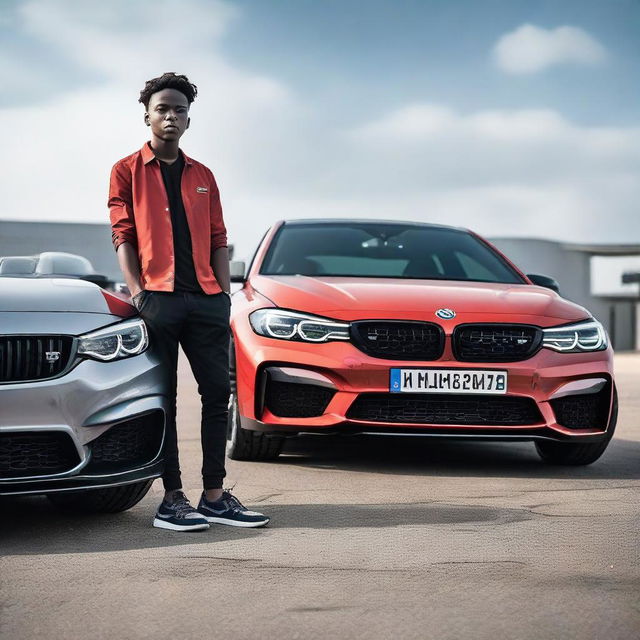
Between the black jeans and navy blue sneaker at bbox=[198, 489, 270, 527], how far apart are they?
77 millimetres

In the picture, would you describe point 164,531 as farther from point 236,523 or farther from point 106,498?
point 106,498

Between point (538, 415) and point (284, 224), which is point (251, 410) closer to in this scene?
point (538, 415)

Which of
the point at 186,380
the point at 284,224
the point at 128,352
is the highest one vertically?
the point at 284,224

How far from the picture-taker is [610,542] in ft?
14.5

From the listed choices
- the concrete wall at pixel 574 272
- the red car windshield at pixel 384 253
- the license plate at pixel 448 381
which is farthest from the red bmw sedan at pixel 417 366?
the concrete wall at pixel 574 272

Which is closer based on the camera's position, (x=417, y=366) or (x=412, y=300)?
(x=417, y=366)

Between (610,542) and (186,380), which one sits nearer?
(610,542)

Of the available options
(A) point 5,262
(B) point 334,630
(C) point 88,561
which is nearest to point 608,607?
(B) point 334,630

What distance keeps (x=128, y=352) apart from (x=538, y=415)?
243 centimetres

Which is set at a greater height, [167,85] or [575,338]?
[167,85]

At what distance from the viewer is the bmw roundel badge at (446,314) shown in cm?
613

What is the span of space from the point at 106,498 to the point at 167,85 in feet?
5.86

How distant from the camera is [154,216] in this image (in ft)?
15.3

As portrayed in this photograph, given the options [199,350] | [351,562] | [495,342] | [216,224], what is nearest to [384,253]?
[495,342]
